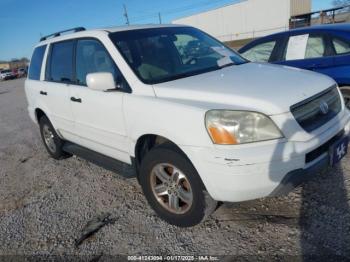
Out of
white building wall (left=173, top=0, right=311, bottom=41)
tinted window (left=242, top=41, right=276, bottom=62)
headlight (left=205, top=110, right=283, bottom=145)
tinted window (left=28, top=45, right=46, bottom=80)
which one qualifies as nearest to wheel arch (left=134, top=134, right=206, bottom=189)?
headlight (left=205, top=110, right=283, bottom=145)

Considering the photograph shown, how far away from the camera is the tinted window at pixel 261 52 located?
6.16 m

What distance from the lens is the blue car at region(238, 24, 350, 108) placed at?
5.20m

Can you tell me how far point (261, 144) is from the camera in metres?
2.67

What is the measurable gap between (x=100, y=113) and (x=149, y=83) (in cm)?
78

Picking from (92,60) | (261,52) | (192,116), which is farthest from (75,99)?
(261,52)

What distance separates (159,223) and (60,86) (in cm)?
234

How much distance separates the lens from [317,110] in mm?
3004

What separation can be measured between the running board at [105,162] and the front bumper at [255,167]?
3.86ft

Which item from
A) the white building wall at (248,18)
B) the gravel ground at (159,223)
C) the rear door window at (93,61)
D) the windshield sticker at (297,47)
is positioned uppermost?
the rear door window at (93,61)

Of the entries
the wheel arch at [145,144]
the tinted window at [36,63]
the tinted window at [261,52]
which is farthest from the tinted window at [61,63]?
the tinted window at [261,52]

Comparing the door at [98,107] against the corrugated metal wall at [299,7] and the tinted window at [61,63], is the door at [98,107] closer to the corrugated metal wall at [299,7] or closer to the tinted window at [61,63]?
the tinted window at [61,63]

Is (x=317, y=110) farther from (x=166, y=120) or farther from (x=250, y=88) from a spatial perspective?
(x=166, y=120)

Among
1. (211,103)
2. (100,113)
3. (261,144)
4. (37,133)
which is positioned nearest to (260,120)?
(261,144)

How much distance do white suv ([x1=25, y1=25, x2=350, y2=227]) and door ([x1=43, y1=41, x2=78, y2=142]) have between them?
1.2 inches
